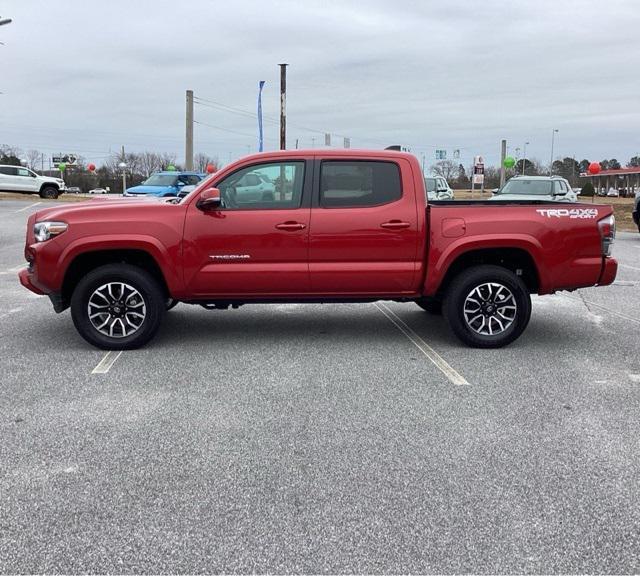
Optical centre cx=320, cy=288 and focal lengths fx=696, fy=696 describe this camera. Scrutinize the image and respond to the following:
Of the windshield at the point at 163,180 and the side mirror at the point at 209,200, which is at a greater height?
the windshield at the point at 163,180

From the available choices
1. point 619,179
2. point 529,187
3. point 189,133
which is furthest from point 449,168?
point 529,187

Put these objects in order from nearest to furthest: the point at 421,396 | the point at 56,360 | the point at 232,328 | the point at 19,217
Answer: the point at 421,396, the point at 56,360, the point at 232,328, the point at 19,217

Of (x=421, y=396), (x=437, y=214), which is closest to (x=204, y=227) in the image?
(x=437, y=214)

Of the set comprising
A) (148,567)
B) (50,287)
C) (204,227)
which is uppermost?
(204,227)

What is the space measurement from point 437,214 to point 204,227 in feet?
7.13

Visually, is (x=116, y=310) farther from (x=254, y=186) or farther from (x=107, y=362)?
(x=254, y=186)

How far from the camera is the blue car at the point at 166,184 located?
26531mm

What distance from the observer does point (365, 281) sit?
6.55 metres

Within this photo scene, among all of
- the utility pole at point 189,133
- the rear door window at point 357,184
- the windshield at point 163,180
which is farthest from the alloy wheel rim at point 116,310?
the utility pole at point 189,133

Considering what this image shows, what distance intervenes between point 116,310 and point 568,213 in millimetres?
4345

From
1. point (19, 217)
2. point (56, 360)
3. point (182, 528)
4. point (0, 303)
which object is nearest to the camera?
point (182, 528)

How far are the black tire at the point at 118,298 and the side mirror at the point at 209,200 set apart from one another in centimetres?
85

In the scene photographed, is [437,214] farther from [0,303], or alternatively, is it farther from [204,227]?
[0,303]

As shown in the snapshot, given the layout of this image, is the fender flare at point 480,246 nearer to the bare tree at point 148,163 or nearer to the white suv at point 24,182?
the white suv at point 24,182
